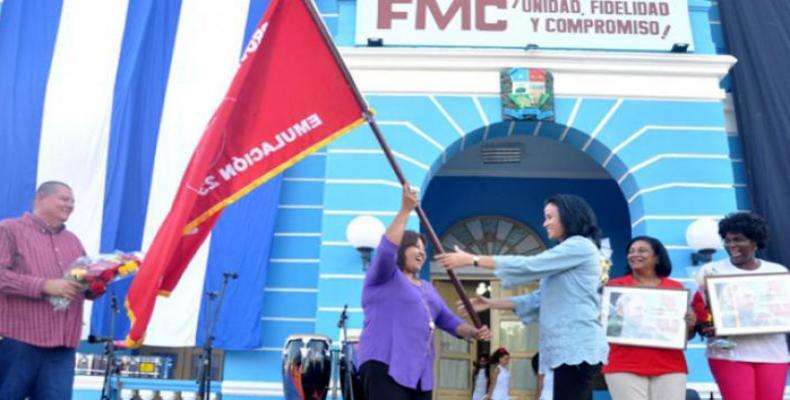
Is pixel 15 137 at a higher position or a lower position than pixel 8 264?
higher

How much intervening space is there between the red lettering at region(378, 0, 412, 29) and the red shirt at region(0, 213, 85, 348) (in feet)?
10.8

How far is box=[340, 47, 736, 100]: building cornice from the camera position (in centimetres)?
532

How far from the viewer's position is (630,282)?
290 cm

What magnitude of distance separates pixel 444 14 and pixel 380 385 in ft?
12.9

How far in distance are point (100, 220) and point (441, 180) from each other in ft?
12.3

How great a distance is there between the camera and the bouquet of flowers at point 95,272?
2875 millimetres

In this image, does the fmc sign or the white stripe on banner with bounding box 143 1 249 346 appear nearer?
the white stripe on banner with bounding box 143 1 249 346

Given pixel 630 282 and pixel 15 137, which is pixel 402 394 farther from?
pixel 15 137

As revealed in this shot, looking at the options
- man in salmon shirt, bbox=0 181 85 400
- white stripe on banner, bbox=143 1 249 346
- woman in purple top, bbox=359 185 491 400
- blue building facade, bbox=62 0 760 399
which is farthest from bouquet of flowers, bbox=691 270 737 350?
white stripe on banner, bbox=143 1 249 346

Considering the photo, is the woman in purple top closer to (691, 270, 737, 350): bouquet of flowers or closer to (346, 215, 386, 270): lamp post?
(691, 270, 737, 350): bouquet of flowers

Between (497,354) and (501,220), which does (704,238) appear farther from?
(501,220)

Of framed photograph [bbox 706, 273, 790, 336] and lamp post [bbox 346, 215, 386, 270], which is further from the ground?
lamp post [bbox 346, 215, 386, 270]

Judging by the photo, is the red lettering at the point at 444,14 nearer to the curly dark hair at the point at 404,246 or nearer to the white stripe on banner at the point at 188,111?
the white stripe on banner at the point at 188,111

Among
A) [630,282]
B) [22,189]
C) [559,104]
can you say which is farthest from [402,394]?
[22,189]
